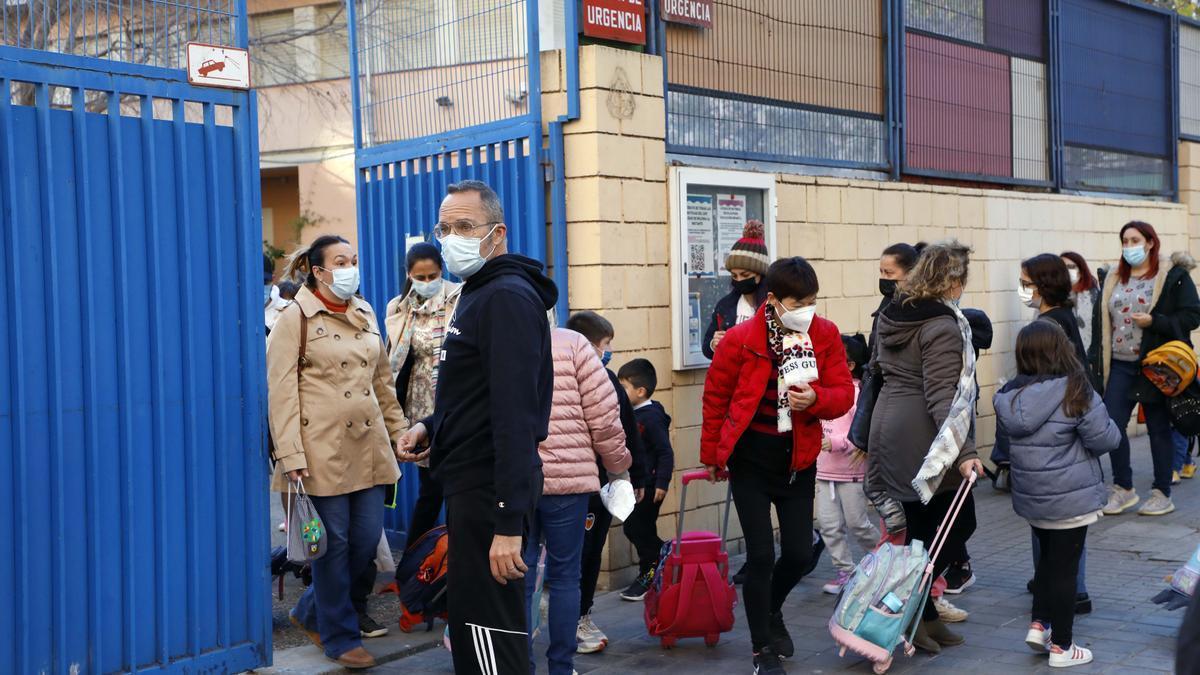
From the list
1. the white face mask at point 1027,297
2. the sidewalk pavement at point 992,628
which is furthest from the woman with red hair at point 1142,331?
the sidewalk pavement at point 992,628

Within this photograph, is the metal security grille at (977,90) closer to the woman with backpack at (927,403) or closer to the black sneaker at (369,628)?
the woman with backpack at (927,403)

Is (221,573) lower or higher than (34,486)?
lower

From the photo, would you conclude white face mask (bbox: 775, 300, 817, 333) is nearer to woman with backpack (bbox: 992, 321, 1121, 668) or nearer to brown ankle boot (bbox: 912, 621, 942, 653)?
woman with backpack (bbox: 992, 321, 1121, 668)

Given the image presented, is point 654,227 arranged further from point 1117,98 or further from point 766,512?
point 1117,98

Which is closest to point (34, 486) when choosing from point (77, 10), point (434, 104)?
point (77, 10)

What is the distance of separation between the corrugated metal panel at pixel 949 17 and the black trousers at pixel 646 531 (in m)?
5.38

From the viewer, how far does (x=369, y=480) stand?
235 inches

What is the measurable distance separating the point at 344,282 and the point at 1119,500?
6165mm

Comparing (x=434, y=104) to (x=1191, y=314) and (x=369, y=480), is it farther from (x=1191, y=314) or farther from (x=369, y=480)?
(x=1191, y=314)

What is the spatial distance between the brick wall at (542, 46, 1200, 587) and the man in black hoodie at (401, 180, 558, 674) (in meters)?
3.15

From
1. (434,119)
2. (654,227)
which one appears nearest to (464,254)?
(654,227)

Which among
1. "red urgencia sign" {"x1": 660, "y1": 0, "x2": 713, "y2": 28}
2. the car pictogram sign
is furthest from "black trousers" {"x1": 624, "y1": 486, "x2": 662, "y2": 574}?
"red urgencia sign" {"x1": 660, "y1": 0, "x2": 713, "y2": 28}

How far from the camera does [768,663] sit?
5.64 metres

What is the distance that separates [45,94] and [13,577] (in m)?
1.83
